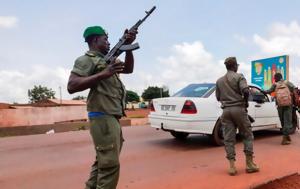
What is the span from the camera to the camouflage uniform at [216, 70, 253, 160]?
5613 mm

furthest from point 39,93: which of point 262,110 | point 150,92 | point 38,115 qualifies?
point 262,110

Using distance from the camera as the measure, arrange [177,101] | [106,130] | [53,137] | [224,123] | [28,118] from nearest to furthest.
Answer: [106,130]
[224,123]
[177,101]
[53,137]
[28,118]

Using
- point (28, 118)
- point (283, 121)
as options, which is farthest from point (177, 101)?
point (28, 118)

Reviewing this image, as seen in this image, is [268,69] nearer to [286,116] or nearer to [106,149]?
[286,116]

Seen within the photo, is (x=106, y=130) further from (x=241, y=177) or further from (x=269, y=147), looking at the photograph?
(x=269, y=147)

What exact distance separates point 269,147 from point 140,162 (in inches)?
125

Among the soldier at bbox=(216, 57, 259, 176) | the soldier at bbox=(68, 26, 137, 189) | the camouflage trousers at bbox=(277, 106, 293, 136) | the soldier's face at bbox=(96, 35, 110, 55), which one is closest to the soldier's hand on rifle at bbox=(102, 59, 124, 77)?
the soldier at bbox=(68, 26, 137, 189)

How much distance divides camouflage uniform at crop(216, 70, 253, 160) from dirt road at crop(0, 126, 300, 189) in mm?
458

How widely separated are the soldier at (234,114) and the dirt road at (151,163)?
0.29 m

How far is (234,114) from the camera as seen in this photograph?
5.62 m

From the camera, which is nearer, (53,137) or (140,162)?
(140,162)

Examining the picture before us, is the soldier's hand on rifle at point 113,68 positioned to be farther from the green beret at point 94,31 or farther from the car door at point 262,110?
the car door at point 262,110

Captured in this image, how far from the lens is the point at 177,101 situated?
26.9ft

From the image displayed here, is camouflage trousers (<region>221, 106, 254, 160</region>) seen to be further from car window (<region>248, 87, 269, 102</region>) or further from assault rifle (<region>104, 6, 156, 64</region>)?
car window (<region>248, 87, 269, 102</region>)
